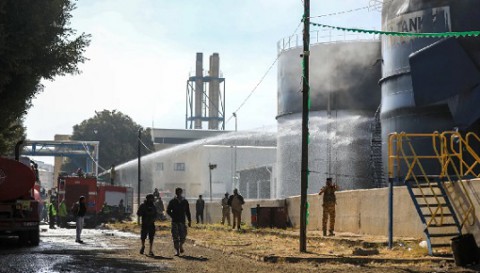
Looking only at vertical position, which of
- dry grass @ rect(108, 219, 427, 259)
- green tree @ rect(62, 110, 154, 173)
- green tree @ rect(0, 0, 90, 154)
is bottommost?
dry grass @ rect(108, 219, 427, 259)

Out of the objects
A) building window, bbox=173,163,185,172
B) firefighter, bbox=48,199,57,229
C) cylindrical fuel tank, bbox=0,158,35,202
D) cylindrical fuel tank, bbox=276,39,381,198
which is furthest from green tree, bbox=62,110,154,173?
cylindrical fuel tank, bbox=0,158,35,202

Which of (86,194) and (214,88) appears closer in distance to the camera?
(86,194)

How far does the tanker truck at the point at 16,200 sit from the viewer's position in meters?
19.6

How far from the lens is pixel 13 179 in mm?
19781

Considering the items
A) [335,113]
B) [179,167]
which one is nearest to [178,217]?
[335,113]

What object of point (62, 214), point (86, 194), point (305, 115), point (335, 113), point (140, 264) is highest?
point (335, 113)

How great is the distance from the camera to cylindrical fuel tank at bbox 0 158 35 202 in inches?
773

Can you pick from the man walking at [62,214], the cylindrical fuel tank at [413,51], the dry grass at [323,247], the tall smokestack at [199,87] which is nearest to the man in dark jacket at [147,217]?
the dry grass at [323,247]

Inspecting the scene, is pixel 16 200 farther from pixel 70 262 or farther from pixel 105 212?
pixel 105 212

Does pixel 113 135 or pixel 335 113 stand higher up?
pixel 113 135

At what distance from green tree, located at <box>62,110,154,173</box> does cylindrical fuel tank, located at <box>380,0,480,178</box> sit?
63537mm

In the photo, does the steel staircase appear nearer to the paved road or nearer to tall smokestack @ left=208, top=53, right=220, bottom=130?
the paved road

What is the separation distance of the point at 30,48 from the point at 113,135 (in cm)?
7918

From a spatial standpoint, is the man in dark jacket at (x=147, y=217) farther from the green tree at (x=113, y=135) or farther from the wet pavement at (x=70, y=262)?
the green tree at (x=113, y=135)
